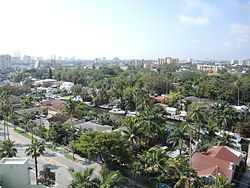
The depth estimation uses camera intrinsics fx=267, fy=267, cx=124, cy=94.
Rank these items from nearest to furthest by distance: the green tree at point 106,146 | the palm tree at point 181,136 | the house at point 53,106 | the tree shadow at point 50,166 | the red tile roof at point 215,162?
the red tile roof at point 215,162, the green tree at point 106,146, the tree shadow at point 50,166, the palm tree at point 181,136, the house at point 53,106

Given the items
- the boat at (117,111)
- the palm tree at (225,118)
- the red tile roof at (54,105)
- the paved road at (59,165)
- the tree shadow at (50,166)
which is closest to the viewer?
the paved road at (59,165)

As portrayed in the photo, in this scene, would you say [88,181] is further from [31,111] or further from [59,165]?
[31,111]

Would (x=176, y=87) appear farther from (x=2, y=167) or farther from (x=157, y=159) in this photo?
(x=2, y=167)

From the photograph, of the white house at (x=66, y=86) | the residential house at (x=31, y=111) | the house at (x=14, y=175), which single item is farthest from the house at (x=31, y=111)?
the house at (x=14, y=175)

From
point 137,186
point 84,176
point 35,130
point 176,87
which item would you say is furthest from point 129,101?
point 84,176

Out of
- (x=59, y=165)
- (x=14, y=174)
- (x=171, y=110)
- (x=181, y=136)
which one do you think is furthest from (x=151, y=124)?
(x=171, y=110)

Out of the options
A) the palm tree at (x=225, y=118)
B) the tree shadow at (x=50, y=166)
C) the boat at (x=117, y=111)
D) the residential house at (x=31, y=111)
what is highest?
the palm tree at (x=225, y=118)

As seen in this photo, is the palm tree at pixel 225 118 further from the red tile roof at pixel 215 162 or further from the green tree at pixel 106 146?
the green tree at pixel 106 146

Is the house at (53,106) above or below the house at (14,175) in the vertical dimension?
below
